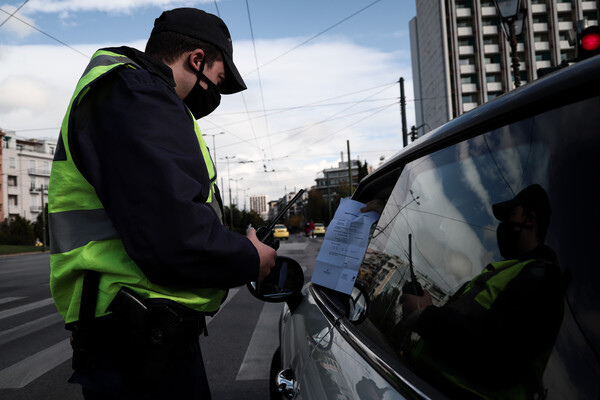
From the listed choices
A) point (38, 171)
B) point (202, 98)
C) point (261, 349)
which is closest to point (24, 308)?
point (261, 349)

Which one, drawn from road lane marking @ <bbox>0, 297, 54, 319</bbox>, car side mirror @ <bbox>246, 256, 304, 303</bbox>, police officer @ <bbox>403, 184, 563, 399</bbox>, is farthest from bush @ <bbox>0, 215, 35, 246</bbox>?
police officer @ <bbox>403, 184, 563, 399</bbox>

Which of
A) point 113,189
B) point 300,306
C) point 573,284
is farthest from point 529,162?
point 300,306

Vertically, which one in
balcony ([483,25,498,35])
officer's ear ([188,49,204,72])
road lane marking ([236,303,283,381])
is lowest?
road lane marking ([236,303,283,381])

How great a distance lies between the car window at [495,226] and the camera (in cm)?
65

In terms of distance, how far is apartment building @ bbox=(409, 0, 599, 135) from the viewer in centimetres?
5012

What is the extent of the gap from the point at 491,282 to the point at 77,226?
1071 mm

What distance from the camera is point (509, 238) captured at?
84 centimetres

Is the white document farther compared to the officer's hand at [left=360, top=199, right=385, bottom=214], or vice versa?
the officer's hand at [left=360, top=199, right=385, bottom=214]

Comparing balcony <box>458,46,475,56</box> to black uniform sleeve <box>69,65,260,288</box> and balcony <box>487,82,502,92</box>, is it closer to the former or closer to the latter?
balcony <box>487,82,502,92</box>

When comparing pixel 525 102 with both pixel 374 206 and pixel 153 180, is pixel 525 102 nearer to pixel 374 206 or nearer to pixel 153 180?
pixel 153 180

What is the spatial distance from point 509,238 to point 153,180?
819 millimetres

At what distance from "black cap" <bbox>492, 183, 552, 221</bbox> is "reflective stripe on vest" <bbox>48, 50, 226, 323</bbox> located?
0.80 metres

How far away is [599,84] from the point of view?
0.65 metres

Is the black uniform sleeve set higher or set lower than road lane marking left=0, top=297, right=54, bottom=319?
higher
